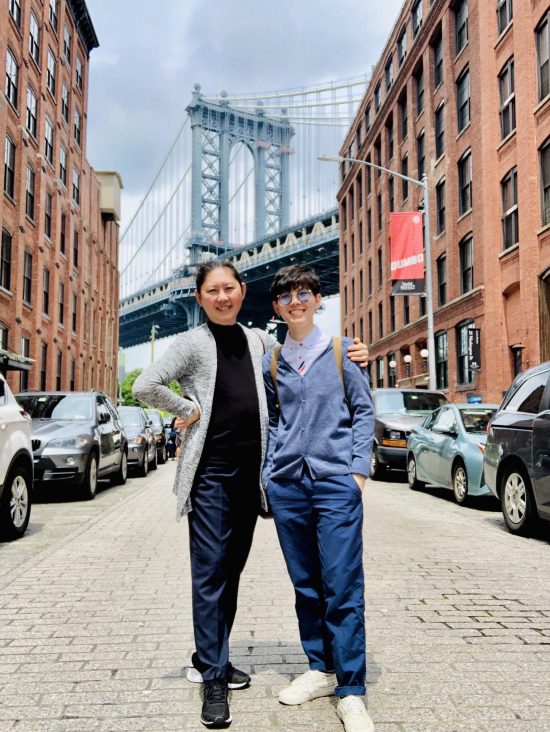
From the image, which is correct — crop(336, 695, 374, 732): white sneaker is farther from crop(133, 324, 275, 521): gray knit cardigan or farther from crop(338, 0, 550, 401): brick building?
crop(338, 0, 550, 401): brick building

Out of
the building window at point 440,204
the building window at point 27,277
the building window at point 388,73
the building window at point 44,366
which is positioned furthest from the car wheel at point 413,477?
the building window at point 388,73

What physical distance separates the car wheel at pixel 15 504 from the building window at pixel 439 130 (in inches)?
1097

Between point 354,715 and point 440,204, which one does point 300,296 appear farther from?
point 440,204

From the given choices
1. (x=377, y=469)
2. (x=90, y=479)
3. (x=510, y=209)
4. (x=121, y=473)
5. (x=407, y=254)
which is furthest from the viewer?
(x=510, y=209)

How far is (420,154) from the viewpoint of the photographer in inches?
1428

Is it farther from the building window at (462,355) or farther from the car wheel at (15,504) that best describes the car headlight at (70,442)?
the building window at (462,355)

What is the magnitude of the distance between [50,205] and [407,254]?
656 inches

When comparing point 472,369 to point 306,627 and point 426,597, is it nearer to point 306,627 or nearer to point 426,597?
point 426,597

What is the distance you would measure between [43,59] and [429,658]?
32098mm

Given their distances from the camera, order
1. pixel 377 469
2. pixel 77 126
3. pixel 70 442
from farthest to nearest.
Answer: pixel 77 126 → pixel 377 469 → pixel 70 442

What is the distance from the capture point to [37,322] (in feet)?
95.3

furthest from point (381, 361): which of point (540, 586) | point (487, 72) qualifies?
point (540, 586)

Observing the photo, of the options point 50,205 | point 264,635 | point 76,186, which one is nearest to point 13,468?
point 264,635

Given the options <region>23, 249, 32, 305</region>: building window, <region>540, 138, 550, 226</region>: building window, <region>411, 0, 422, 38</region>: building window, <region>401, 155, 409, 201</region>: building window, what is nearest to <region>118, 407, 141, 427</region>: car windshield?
<region>23, 249, 32, 305</region>: building window
